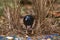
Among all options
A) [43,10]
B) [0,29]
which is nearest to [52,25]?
[43,10]

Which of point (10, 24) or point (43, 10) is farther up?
point (43, 10)

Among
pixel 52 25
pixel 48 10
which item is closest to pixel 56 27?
pixel 52 25

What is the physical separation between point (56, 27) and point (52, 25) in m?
0.10

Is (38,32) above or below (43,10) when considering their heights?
below

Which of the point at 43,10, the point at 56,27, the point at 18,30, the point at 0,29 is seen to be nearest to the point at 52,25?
the point at 56,27

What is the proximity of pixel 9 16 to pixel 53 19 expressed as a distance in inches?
32.8

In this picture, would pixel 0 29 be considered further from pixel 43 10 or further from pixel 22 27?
pixel 43 10

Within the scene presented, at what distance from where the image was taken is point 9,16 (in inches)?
154

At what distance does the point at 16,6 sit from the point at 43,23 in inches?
22.7

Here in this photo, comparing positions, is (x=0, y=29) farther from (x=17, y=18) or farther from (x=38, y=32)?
(x=38, y=32)

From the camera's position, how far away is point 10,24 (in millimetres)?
3930

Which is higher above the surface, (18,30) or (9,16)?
(9,16)

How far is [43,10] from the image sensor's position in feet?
12.8

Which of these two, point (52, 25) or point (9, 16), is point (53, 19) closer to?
point (52, 25)
